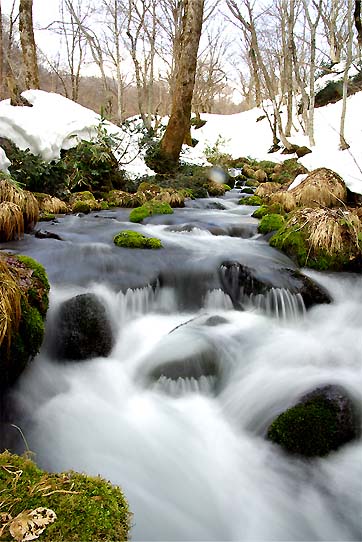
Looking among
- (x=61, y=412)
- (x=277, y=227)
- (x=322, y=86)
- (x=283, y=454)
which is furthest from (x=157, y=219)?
(x=322, y=86)

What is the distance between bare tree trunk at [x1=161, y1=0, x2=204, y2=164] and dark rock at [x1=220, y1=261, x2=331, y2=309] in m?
8.16

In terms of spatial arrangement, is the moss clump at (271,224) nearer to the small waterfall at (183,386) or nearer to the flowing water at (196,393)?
the flowing water at (196,393)

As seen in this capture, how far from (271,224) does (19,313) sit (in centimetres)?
481

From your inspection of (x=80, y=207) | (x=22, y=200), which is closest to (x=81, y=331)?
(x=22, y=200)

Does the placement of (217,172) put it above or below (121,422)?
above

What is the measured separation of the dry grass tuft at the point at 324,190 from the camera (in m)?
7.34

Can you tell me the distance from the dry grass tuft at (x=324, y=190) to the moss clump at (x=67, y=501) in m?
6.79

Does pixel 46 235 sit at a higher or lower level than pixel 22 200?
lower

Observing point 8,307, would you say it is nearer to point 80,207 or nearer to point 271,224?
point 271,224

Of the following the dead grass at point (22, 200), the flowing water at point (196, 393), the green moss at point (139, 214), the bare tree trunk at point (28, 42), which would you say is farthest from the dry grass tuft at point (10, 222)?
the bare tree trunk at point (28, 42)

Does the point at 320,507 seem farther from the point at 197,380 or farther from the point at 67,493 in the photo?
the point at 67,493

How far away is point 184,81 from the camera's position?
11281 mm

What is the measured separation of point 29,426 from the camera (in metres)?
2.90

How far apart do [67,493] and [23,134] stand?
9.62 meters
